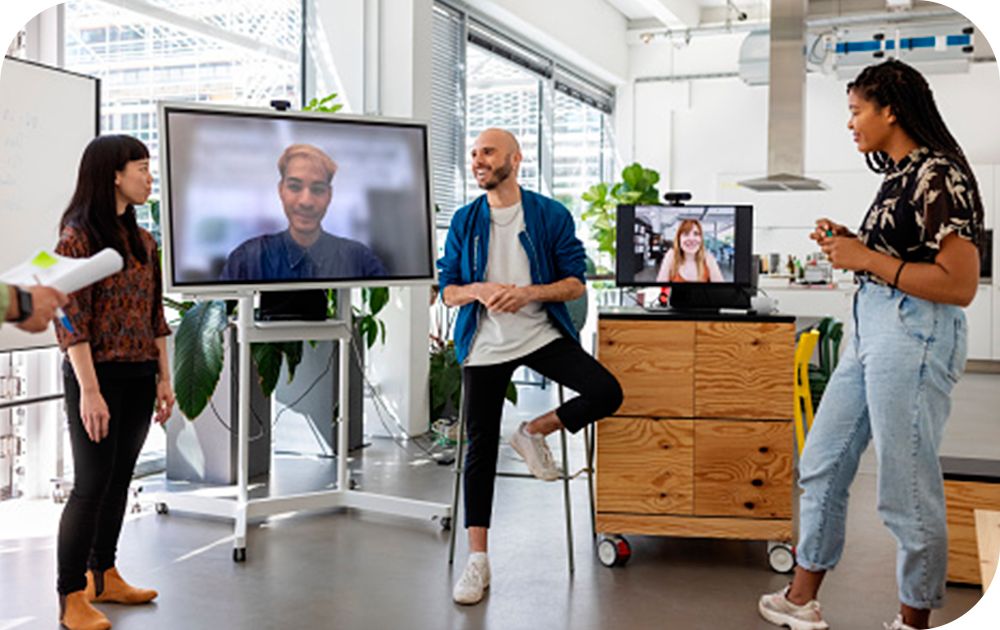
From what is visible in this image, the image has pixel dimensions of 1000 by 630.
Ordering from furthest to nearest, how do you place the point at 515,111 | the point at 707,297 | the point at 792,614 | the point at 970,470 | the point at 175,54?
the point at 515,111
the point at 175,54
the point at 707,297
the point at 970,470
the point at 792,614

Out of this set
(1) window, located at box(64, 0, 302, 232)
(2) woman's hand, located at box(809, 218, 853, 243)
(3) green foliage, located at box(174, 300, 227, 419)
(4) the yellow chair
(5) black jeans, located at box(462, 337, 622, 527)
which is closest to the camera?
(2) woman's hand, located at box(809, 218, 853, 243)

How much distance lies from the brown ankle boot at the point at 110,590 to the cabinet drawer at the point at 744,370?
6.26 ft

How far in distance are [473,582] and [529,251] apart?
110 centimetres

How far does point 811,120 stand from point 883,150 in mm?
9188

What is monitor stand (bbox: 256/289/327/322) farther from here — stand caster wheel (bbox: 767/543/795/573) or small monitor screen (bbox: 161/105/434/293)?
stand caster wheel (bbox: 767/543/795/573)

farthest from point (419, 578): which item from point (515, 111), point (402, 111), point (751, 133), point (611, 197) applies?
point (751, 133)

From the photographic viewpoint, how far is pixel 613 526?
140 inches

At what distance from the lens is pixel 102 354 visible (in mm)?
2850

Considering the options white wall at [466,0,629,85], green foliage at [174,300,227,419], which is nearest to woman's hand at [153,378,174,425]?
green foliage at [174,300,227,419]

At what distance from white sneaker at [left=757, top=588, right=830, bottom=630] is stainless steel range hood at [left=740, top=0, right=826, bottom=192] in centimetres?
443

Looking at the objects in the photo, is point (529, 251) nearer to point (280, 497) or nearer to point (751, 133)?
point (280, 497)

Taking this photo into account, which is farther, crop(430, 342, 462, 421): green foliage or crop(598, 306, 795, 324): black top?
crop(430, 342, 462, 421): green foliage

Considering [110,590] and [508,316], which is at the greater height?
[508,316]

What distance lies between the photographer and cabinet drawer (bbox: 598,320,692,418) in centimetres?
355
